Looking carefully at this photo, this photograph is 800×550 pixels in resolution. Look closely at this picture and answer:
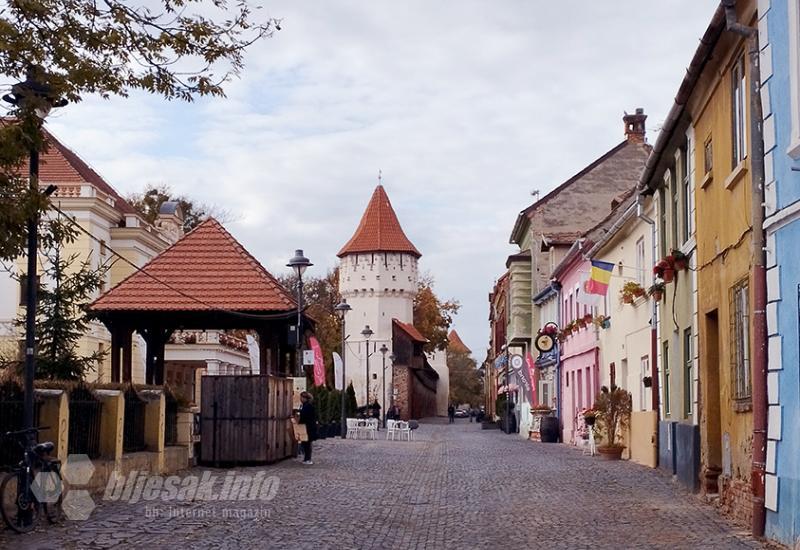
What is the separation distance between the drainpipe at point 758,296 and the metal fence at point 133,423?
1038 centimetres

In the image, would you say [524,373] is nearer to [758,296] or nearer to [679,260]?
[679,260]

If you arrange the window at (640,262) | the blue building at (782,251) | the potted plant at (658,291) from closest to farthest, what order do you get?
the blue building at (782,251), the potted plant at (658,291), the window at (640,262)

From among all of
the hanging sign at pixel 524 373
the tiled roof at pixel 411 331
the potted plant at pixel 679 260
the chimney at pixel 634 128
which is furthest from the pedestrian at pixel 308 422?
the tiled roof at pixel 411 331

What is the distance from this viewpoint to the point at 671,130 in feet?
60.7

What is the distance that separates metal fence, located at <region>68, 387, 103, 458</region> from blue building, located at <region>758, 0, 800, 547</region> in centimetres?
955

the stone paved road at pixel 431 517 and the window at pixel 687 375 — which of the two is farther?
the window at pixel 687 375

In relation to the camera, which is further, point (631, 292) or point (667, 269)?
point (631, 292)

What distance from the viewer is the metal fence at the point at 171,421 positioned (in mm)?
21938

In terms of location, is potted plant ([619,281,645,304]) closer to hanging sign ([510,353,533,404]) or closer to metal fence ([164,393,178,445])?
metal fence ([164,393,178,445])

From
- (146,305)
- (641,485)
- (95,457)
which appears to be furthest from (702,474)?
(146,305)

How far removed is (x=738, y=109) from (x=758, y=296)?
295cm

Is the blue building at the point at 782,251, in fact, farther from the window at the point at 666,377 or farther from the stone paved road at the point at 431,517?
the window at the point at 666,377

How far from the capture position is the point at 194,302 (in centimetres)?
2498

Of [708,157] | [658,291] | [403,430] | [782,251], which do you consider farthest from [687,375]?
[403,430]
